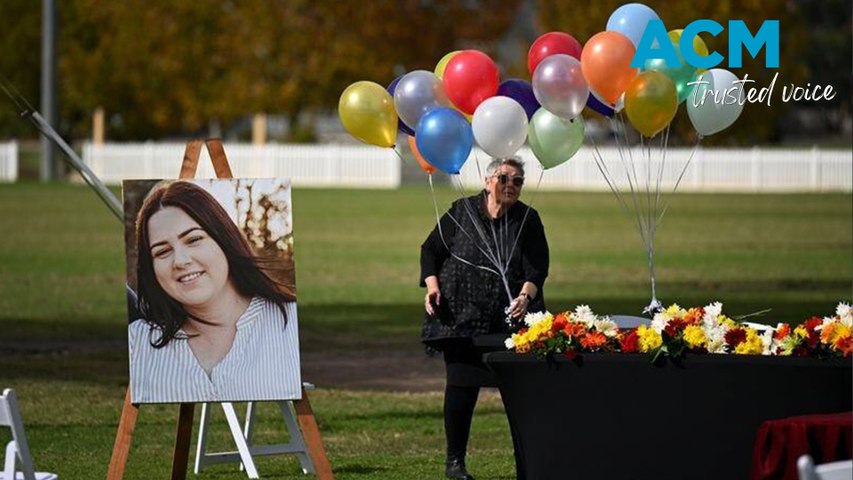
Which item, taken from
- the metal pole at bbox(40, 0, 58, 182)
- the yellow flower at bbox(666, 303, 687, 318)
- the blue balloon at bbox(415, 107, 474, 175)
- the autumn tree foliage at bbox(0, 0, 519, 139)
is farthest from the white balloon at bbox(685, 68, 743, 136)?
the autumn tree foliage at bbox(0, 0, 519, 139)

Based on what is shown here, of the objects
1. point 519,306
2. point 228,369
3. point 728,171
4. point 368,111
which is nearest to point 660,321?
point 519,306

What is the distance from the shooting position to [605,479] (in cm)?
811

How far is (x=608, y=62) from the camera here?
9336mm

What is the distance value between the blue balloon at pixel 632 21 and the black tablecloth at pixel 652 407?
8.55 ft

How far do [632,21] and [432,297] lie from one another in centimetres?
211

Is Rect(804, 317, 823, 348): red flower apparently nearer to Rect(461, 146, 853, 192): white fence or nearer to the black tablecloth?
the black tablecloth

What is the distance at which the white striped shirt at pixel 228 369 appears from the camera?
855cm

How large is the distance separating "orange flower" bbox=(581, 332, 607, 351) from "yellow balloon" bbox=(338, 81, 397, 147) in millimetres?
2237

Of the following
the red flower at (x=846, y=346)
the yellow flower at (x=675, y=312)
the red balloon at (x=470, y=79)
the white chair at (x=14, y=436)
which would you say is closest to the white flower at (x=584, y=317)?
the yellow flower at (x=675, y=312)

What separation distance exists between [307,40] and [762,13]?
43.8 feet

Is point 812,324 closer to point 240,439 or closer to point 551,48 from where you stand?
point 551,48

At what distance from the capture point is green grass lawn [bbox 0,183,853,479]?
11.1 metres

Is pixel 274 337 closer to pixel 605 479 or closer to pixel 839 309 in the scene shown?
pixel 605 479

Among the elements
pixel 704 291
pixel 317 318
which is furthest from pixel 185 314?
pixel 704 291
